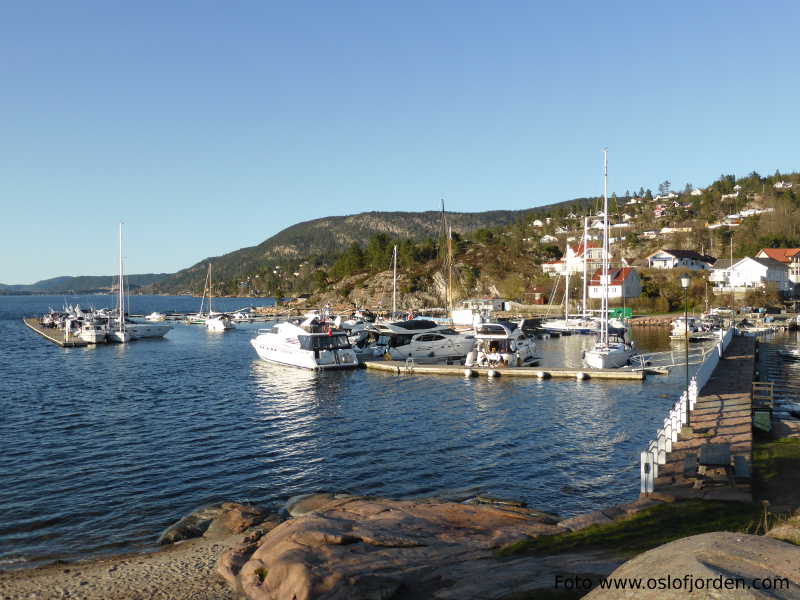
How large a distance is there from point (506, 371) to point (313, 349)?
1613cm

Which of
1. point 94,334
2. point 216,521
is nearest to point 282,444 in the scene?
point 216,521

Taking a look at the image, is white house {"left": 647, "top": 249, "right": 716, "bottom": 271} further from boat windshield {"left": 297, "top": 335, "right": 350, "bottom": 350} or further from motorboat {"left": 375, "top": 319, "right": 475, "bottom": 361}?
boat windshield {"left": 297, "top": 335, "right": 350, "bottom": 350}

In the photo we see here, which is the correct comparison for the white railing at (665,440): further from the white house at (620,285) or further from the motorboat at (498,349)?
the white house at (620,285)

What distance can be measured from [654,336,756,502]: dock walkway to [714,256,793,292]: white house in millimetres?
96307

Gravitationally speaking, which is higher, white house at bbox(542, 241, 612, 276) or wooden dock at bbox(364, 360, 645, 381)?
white house at bbox(542, 241, 612, 276)

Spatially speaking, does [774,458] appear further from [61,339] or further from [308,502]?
[61,339]

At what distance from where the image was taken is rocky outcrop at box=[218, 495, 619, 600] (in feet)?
34.1

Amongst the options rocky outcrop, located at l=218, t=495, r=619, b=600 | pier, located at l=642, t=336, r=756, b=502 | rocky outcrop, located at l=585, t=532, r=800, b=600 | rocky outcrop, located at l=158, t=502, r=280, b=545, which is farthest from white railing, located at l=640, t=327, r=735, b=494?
rocky outcrop, located at l=158, t=502, r=280, b=545

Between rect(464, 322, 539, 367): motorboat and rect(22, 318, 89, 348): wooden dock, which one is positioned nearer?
rect(464, 322, 539, 367): motorboat

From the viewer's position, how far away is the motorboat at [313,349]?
4925cm

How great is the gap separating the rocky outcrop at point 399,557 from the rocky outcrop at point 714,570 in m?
3.31

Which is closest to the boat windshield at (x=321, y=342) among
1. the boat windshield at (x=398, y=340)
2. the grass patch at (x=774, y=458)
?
the boat windshield at (x=398, y=340)

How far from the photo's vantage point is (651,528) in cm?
1341

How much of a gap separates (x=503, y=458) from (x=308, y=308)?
431 feet
